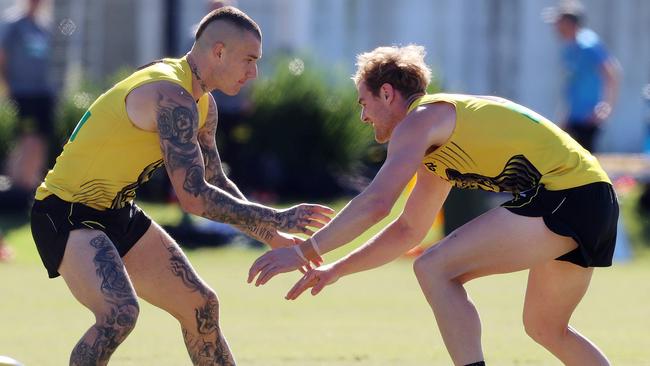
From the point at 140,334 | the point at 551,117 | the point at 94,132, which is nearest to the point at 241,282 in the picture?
the point at 140,334

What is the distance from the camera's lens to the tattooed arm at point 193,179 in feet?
21.3

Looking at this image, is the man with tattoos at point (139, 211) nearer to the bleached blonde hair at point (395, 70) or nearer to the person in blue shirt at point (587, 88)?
the bleached blonde hair at point (395, 70)

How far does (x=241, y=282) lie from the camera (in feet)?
41.1

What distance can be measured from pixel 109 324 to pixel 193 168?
0.78 metres

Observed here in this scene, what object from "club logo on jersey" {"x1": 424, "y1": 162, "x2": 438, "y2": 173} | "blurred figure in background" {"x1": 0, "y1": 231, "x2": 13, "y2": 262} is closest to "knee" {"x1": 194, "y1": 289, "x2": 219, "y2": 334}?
"club logo on jersey" {"x1": 424, "y1": 162, "x2": 438, "y2": 173}

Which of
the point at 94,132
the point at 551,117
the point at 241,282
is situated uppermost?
the point at 94,132

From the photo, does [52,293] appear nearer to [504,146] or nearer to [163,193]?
[163,193]

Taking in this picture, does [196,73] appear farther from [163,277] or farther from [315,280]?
[315,280]

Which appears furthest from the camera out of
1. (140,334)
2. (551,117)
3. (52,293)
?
(551,117)

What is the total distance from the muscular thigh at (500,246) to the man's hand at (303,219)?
1.75 ft

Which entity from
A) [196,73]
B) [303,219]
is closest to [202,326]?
[303,219]

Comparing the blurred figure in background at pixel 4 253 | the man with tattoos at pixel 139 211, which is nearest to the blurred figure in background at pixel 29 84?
the blurred figure in background at pixel 4 253

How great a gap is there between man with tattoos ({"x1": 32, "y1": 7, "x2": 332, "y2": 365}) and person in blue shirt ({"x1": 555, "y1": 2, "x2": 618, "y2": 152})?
8.14 m

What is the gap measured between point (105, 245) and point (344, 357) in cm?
241
